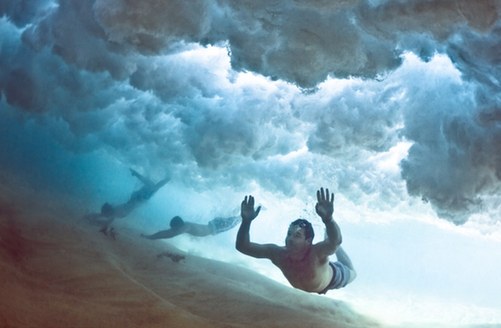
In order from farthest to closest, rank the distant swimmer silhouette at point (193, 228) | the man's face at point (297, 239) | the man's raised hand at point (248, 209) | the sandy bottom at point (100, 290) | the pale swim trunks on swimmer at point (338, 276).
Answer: the distant swimmer silhouette at point (193, 228) < the pale swim trunks on swimmer at point (338, 276) < the man's face at point (297, 239) < the man's raised hand at point (248, 209) < the sandy bottom at point (100, 290)


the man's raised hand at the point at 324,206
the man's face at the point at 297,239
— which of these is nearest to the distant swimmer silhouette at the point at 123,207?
the man's face at the point at 297,239

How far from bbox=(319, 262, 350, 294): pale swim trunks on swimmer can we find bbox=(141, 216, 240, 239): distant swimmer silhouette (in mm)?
7164

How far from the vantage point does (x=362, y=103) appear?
7.97 m

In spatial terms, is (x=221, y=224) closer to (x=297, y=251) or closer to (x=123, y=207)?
(x=123, y=207)

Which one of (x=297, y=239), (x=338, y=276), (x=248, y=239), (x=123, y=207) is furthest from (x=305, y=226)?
(x=123, y=207)

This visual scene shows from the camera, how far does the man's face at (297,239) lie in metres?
7.37

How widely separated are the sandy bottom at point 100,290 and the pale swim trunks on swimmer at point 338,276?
1.34 meters

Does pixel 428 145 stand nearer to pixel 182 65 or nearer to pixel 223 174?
pixel 182 65

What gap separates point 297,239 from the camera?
739 cm

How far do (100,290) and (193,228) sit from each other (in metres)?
9.96

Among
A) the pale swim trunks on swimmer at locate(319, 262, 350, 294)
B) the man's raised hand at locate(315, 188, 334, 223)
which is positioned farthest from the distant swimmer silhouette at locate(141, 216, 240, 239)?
the man's raised hand at locate(315, 188, 334, 223)

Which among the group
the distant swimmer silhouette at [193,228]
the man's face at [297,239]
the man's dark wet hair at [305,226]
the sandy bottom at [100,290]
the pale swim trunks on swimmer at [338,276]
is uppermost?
the distant swimmer silhouette at [193,228]

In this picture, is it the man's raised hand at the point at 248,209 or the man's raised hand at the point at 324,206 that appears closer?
the man's raised hand at the point at 324,206

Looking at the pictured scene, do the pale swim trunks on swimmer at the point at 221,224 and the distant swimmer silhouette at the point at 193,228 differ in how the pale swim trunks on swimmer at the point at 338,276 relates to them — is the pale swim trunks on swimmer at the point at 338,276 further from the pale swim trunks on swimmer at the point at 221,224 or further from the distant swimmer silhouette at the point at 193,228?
the pale swim trunks on swimmer at the point at 221,224
